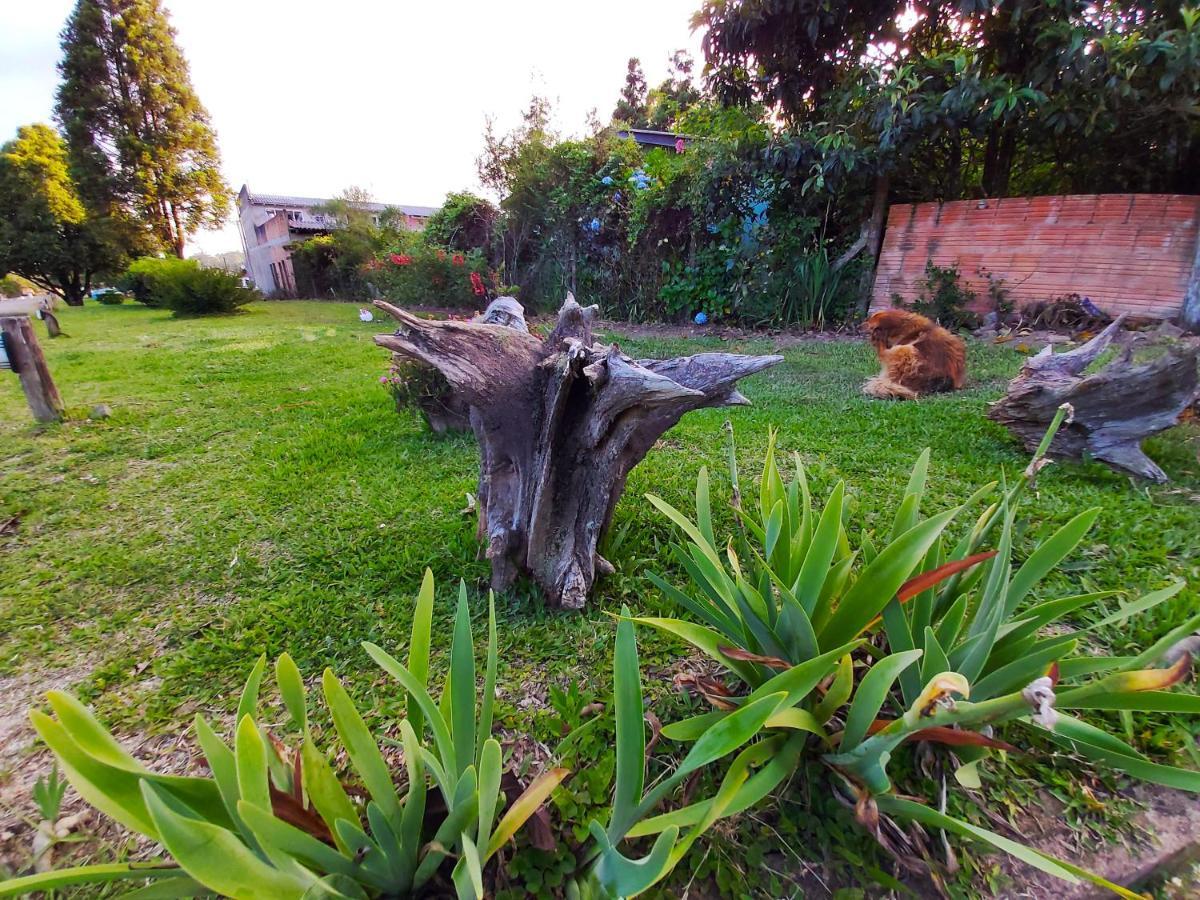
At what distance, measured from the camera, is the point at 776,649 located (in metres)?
1.16

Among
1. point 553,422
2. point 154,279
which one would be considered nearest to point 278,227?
point 154,279

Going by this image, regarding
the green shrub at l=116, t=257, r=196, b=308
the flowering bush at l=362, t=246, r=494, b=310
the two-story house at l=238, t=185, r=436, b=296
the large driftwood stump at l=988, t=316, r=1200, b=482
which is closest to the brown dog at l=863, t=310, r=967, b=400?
the large driftwood stump at l=988, t=316, r=1200, b=482

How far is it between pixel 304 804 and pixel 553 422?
1052 millimetres

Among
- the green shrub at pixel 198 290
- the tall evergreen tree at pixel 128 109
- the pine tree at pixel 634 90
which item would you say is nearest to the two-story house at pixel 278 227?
the tall evergreen tree at pixel 128 109

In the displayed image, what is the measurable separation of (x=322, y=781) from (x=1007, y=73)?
8436mm

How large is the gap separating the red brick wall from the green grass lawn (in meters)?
2.74

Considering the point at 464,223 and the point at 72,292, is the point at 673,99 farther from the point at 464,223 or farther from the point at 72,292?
the point at 72,292

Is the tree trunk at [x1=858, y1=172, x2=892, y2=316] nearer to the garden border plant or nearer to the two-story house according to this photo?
the garden border plant

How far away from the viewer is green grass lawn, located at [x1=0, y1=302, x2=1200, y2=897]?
155 centimetres

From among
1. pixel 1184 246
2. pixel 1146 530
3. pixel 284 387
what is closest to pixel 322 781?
pixel 1146 530

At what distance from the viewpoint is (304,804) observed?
0.94 metres

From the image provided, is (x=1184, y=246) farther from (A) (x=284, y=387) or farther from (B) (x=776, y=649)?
(A) (x=284, y=387)

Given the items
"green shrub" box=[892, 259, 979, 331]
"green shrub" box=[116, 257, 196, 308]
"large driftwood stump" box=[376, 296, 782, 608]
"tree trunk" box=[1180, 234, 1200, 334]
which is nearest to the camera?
"large driftwood stump" box=[376, 296, 782, 608]

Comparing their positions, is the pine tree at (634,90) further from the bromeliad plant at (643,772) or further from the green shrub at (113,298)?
the bromeliad plant at (643,772)
